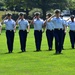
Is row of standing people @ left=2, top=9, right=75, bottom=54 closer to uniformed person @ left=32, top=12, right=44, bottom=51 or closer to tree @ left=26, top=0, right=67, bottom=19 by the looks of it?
uniformed person @ left=32, top=12, right=44, bottom=51

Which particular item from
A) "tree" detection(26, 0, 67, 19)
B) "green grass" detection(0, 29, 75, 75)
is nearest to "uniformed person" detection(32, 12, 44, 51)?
"green grass" detection(0, 29, 75, 75)

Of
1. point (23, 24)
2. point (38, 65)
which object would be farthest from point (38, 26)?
point (38, 65)

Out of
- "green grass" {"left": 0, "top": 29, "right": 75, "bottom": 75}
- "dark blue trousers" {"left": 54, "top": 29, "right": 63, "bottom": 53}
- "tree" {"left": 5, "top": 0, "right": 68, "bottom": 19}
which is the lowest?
"green grass" {"left": 0, "top": 29, "right": 75, "bottom": 75}

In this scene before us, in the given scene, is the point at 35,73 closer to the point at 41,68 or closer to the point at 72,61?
the point at 41,68

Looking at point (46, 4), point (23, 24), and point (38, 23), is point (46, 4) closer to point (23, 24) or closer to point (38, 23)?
point (38, 23)

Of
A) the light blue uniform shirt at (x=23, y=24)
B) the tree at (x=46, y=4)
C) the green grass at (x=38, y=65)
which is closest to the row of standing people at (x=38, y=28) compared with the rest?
the light blue uniform shirt at (x=23, y=24)

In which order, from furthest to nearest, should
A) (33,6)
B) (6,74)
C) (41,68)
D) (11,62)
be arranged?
1. (33,6)
2. (11,62)
3. (41,68)
4. (6,74)

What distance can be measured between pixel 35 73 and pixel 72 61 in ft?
11.3

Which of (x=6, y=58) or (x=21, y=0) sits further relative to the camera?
(x=21, y=0)

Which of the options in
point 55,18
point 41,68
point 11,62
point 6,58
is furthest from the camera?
point 55,18

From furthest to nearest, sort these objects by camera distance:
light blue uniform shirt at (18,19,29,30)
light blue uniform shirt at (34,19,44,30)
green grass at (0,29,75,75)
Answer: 1. light blue uniform shirt at (34,19,44,30)
2. light blue uniform shirt at (18,19,29,30)
3. green grass at (0,29,75,75)

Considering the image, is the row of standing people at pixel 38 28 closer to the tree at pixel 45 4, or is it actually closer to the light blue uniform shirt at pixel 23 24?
the light blue uniform shirt at pixel 23 24

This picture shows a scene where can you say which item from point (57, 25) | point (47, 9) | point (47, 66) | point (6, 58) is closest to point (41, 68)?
point (47, 66)

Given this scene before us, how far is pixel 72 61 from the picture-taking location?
17609mm
